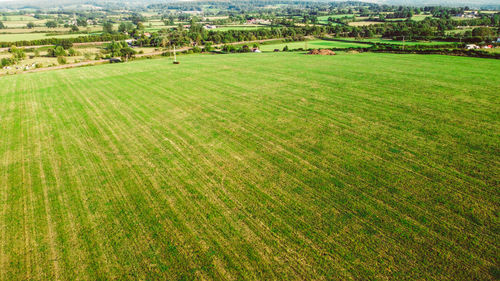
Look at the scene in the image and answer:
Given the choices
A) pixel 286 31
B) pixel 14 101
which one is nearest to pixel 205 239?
pixel 14 101

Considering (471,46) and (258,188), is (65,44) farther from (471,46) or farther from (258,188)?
(471,46)

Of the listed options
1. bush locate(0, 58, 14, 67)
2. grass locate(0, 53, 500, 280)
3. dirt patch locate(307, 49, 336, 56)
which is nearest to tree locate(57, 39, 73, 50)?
bush locate(0, 58, 14, 67)

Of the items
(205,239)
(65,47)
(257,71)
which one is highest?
(65,47)

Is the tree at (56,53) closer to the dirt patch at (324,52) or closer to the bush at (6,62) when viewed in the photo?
the bush at (6,62)

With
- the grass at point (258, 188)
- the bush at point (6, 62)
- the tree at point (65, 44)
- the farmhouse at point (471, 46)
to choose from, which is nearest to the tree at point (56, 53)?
the tree at point (65, 44)

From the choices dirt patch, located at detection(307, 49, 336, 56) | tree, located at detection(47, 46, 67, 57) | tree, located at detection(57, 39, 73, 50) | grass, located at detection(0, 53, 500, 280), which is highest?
tree, located at detection(57, 39, 73, 50)

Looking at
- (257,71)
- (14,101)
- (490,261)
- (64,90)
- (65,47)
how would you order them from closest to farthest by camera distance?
(490,261) → (14,101) → (64,90) → (257,71) → (65,47)

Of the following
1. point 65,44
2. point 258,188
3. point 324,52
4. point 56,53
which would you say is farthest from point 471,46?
point 65,44

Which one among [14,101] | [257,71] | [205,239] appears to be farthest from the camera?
[257,71]

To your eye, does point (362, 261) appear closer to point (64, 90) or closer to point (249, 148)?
point (249, 148)

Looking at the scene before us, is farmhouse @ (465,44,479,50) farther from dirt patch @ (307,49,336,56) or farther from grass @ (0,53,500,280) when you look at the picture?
grass @ (0,53,500,280)
